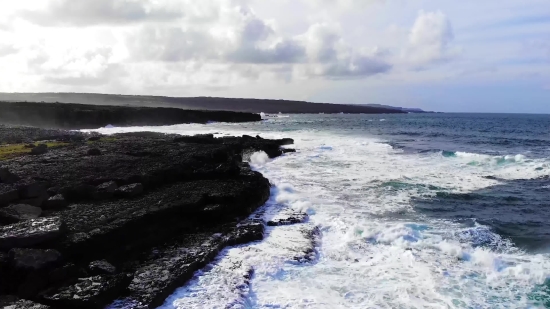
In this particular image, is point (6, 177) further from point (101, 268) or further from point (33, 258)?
point (101, 268)

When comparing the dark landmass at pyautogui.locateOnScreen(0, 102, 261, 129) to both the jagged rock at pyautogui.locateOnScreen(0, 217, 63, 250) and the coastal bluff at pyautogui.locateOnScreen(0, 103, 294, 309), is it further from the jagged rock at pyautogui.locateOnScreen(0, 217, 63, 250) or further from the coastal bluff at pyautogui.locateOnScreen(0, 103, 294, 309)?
the jagged rock at pyautogui.locateOnScreen(0, 217, 63, 250)

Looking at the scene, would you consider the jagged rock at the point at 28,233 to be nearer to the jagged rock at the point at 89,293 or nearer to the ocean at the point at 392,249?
the jagged rock at the point at 89,293

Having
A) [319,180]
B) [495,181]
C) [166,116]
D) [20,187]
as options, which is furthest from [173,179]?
[166,116]

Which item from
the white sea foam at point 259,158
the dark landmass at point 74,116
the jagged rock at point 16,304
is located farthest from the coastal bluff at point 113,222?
the dark landmass at point 74,116

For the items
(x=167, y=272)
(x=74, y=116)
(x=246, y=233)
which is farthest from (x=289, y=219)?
(x=74, y=116)

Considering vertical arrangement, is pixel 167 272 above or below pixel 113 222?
below

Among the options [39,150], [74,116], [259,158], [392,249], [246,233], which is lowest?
[392,249]

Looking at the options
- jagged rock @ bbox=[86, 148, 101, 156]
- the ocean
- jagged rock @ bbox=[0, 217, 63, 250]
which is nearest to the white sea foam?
the ocean

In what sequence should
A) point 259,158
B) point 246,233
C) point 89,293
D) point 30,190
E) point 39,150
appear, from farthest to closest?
1. point 259,158
2. point 39,150
3. point 30,190
4. point 246,233
5. point 89,293

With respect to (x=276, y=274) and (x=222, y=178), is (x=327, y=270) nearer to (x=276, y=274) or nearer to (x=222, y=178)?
(x=276, y=274)
